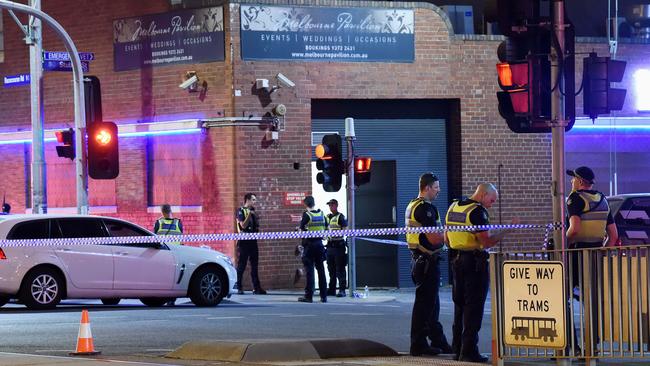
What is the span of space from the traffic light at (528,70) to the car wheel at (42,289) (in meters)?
9.48

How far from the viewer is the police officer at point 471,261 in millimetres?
12508

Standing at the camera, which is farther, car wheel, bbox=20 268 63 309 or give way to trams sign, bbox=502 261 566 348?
car wheel, bbox=20 268 63 309

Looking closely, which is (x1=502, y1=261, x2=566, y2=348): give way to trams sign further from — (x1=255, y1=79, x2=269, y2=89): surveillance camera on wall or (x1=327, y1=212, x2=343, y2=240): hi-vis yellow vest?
(x1=255, y1=79, x2=269, y2=89): surveillance camera on wall

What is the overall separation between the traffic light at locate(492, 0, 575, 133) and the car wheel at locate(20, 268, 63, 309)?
31.1 feet

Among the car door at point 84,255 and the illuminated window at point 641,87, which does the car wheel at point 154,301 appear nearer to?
the car door at point 84,255

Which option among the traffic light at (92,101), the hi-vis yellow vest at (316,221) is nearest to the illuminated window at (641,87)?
the hi-vis yellow vest at (316,221)

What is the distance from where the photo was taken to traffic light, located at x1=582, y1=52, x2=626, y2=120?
12812 millimetres

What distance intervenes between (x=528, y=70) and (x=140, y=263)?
9894mm

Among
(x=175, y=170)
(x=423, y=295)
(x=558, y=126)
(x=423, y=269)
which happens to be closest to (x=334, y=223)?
(x=175, y=170)

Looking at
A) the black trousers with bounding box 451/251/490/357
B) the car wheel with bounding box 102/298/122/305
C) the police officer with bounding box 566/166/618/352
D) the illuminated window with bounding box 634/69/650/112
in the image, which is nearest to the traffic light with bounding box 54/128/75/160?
the car wheel with bounding box 102/298/122/305

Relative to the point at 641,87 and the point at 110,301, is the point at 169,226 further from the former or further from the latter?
the point at 641,87

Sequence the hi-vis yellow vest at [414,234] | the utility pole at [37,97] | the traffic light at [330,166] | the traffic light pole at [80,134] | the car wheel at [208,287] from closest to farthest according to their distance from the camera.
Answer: the hi-vis yellow vest at [414,234]
the car wheel at [208,287]
the traffic light pole at [80,134]
the traffic light at [330,166]
the utility pole at [37,97]

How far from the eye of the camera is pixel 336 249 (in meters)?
25.4

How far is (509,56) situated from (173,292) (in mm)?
9981
